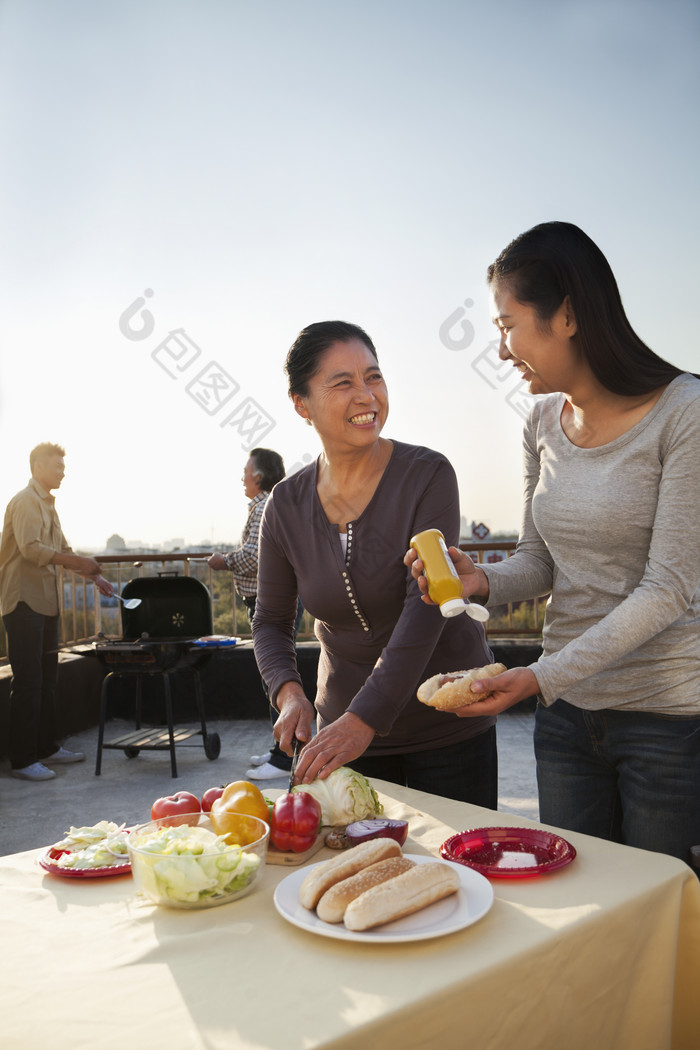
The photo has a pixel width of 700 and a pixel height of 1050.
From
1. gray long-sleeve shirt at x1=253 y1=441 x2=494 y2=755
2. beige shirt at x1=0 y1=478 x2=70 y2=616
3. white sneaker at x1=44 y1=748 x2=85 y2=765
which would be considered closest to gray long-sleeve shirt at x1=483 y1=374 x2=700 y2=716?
gray long-sleeve shirt at x1=253 y1=441 x2=494 y2=755

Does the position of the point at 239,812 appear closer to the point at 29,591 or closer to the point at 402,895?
the point at 402,895

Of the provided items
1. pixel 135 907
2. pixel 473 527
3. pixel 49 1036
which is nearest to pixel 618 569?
pixel 135 907

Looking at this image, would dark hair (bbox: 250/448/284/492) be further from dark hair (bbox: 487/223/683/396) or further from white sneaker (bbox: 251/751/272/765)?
dark hair (bbox: 487/223/683/396)

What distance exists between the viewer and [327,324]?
7.22 feet

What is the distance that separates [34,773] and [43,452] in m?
2.20

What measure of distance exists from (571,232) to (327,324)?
71cm

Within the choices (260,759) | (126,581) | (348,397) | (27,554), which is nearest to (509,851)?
(348,397)

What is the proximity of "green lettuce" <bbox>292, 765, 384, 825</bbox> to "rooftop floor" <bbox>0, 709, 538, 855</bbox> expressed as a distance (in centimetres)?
299

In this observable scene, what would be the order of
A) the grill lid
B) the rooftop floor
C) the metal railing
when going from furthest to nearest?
the metal railing → the grill lid → the rooftop floor

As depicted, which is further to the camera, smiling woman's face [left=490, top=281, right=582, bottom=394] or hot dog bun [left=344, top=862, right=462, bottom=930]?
smiling woman's face [left=490, top=281, right=582, bottom=394]

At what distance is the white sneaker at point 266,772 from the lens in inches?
207

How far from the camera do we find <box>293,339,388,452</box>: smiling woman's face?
2.11 meters

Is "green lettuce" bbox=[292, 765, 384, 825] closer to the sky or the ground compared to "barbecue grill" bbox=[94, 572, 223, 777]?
closer to the sky

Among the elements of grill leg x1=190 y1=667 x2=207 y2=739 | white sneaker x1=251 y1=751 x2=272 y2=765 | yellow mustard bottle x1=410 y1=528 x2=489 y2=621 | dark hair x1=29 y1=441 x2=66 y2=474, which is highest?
dark hair x1=29 y1=441 x2=66 y2=474
